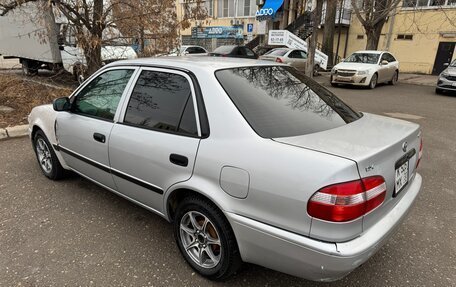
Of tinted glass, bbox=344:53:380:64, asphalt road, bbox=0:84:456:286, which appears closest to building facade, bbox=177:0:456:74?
tinted glass, bbox=344:53:380:64

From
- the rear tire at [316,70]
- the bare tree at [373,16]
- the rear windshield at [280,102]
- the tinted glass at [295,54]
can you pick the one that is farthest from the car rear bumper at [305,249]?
the rear tire at [316,70]

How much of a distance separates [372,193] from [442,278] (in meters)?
1.31

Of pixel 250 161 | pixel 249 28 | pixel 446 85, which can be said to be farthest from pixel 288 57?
pixel 250 161

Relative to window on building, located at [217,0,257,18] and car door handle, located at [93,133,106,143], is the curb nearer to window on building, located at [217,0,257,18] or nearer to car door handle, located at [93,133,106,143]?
car door handle, located at [93,133,106,143]

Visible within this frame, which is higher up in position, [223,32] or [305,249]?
[223,32]

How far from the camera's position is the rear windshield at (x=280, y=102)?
2289mm

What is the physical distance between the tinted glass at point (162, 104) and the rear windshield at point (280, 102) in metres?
0.34

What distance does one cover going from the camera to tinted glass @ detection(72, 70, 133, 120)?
307 cm

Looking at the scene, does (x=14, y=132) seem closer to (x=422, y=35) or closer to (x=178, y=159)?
(x=178, y=159)

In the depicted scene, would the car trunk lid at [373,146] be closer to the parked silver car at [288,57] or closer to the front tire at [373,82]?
the front tire at [373,82]

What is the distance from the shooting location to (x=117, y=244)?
295 centimetres

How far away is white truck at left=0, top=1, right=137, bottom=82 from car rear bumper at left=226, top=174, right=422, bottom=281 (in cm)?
761

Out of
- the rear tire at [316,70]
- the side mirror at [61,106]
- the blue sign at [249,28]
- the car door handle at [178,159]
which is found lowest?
the rear tire at [316,70]

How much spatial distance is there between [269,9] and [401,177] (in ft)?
85.2
